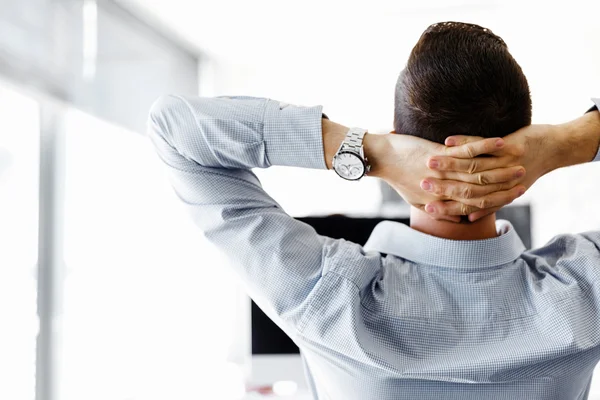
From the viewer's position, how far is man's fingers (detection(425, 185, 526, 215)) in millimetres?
811

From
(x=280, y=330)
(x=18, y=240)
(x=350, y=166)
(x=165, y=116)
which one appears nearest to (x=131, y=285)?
(x=18, y=240)

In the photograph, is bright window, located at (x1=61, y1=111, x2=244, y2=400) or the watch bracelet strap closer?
the watch bracelet strap

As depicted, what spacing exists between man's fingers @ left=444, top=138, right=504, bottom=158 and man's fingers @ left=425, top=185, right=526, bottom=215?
6 centimetres

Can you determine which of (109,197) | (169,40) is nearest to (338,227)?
(109,197)

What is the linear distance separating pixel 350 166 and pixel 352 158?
0.01m

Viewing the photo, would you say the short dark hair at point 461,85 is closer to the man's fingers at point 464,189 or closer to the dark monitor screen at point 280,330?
the man's fingers at point 464,189

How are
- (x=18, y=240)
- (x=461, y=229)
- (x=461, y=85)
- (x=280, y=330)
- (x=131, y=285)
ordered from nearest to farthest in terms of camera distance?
(x=461, y=85), (x=461, y=229), (x=280, y=330), (x=18, y=240), (x=131, y=285)

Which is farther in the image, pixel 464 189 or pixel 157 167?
pixel 157 167

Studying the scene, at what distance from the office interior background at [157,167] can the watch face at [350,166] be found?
67.0 inches

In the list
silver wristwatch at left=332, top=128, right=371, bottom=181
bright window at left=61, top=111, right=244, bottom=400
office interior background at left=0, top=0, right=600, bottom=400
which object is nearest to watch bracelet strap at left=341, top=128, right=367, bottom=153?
silver wristwatch at left=332, top=128, right=371, bottom=181

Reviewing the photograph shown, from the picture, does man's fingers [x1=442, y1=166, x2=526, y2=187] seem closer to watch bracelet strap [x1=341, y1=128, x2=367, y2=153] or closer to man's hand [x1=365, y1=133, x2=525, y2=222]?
man's hand [x1=365, y1=133, x2=525, y2=222]

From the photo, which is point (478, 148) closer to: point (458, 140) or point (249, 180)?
point (458, 140)

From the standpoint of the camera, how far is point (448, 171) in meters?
0.80

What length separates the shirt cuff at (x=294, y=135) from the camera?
87 centimetres
